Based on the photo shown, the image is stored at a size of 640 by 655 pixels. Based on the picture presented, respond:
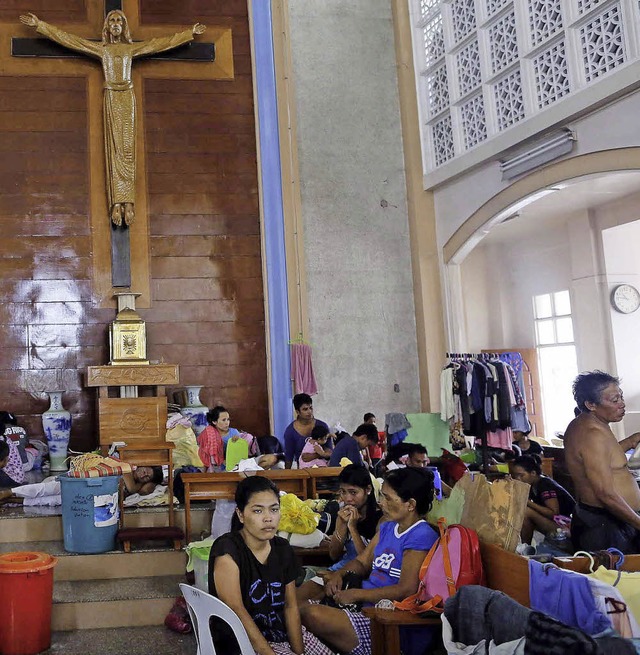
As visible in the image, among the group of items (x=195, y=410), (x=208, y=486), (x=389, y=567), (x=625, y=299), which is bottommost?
(x=389, y=567)

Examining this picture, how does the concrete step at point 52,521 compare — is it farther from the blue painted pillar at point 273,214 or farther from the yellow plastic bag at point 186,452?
the blue painted pillar at point 273,214

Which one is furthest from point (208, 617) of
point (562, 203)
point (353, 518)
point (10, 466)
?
point (562, 203)

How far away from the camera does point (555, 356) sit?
1143cm

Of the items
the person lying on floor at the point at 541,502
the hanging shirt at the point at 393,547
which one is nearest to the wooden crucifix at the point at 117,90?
the person lying on floor at the point at 541,502

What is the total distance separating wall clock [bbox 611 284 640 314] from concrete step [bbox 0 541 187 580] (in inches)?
291

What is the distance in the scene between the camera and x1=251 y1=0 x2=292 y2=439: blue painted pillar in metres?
8.34

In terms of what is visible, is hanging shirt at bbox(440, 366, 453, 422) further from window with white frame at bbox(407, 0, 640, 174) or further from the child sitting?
window with white frame at bbox(407, 0, 640, 174)

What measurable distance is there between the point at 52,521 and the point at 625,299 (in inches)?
310

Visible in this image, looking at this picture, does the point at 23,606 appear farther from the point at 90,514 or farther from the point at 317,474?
the point at 317,474

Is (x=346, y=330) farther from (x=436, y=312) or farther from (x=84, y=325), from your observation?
(x=84, y=325)

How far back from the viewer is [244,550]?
9.75ft

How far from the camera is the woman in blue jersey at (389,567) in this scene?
3232 mm

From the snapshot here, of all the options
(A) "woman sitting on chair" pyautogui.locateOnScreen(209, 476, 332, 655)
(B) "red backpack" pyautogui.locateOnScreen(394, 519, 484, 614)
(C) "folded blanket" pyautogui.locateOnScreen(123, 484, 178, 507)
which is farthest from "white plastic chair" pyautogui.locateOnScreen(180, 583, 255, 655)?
(C) "folded blanket" pyautogui.locateOnScreen(123, 484, 178, 507)

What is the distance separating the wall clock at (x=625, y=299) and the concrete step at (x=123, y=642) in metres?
7.85
